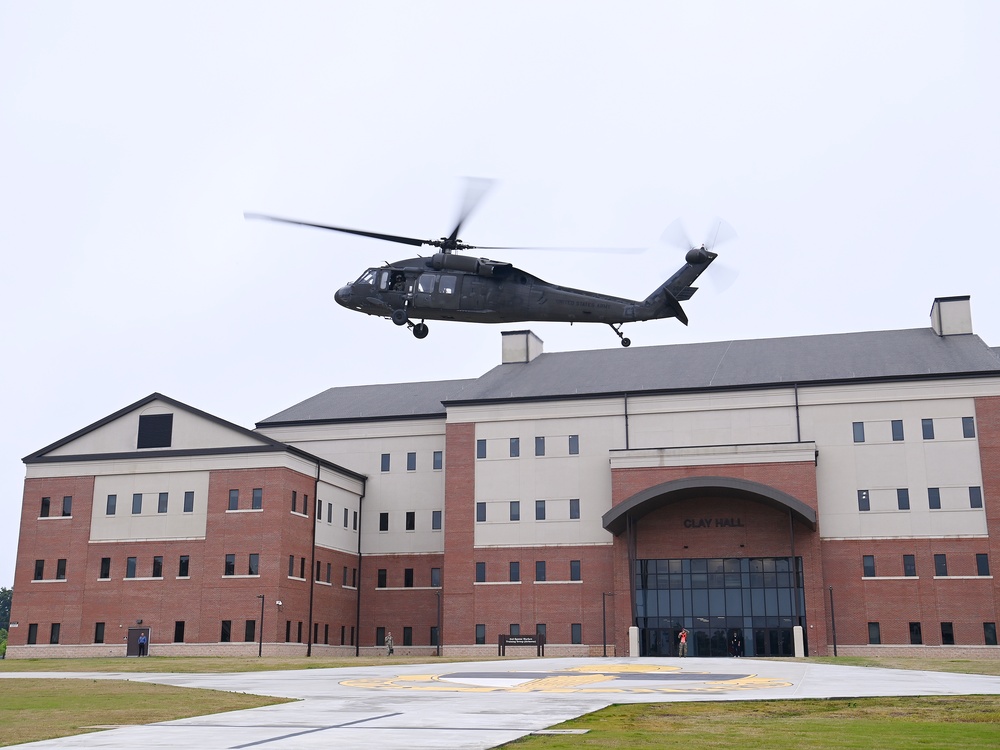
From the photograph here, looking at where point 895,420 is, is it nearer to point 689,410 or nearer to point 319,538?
point 689,410

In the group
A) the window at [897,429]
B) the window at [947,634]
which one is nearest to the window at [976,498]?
the window at [897,429]

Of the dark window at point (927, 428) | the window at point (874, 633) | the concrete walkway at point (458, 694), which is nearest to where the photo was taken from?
the concrete walkway at point (458, 694)

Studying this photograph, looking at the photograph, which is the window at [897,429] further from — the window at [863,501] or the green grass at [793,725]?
the green grass at [793,725]

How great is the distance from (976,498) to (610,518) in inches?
842

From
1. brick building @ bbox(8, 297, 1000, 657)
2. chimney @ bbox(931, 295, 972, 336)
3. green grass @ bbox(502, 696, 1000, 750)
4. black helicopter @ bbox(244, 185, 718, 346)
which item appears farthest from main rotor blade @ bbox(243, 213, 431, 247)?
chimney @ bbox(931, 295, 972, 336)

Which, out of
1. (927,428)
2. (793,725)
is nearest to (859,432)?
(927,428)

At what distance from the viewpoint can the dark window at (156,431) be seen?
70.1 metres

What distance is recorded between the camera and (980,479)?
210 ft

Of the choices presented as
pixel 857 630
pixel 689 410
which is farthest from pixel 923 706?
pixel 689 410

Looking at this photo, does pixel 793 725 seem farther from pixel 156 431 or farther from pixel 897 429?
pixel 156 431

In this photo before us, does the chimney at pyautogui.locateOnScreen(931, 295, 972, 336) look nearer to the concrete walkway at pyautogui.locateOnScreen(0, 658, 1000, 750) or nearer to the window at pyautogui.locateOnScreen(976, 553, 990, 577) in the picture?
the window at pyautogui.locateOnScreen(976, 553, 990, 577)

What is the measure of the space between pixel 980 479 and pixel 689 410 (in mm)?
17582

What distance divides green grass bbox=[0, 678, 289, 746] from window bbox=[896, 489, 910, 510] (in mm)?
47544

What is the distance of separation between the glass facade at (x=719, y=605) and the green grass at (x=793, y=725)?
40.1 m
